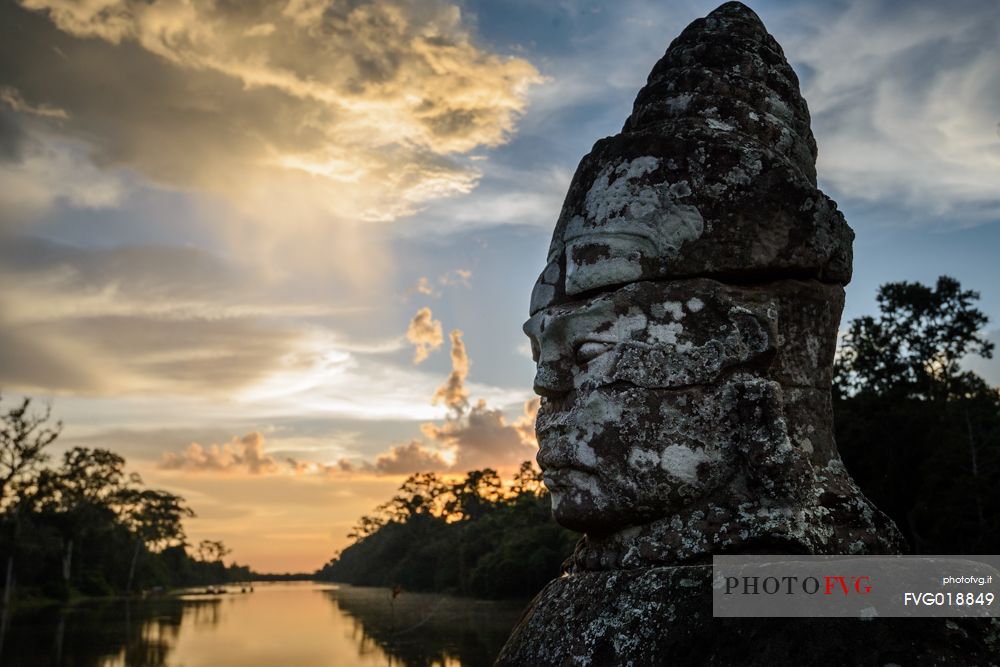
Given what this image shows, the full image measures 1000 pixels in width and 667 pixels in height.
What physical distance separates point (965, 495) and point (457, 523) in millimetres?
54132

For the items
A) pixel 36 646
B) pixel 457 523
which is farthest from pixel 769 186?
pixel 457 523

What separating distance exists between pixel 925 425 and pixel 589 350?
23541 mm

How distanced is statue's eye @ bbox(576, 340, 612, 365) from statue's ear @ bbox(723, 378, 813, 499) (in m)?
0.57

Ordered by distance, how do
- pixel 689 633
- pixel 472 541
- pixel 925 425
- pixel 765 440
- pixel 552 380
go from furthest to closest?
pixel 472 541 < pixel 925 425 < pixel 552 380 < pixel 765 440 < pixel 689 633

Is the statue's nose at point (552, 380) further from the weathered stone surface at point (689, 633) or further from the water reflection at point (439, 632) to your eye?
the water reflection at point (439, 632)

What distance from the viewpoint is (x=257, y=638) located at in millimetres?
27094

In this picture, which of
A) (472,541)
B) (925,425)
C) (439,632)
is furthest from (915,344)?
(472,541)

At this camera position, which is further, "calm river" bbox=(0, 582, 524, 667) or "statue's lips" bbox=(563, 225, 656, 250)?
"calm river" bbox=(0, 582, 524, 667)

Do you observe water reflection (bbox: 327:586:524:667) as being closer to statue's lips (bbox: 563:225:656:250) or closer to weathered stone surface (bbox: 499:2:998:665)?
weathered stone surface (bbox: 499:2:998:665)

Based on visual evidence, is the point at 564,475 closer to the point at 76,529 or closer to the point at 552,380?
the point at 552,380

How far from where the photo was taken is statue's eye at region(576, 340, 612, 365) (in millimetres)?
3627

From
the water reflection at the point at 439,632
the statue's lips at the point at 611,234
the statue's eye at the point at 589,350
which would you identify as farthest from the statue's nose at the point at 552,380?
the water reflection at the point at 439,632

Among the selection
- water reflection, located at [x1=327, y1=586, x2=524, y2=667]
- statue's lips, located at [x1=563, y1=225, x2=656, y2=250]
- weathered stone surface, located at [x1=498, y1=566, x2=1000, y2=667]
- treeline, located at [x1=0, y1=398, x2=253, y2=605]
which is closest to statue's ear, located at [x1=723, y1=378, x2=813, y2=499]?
weathered stone surface, located at [x1=498, y1=566, x2=1000, y2=667]

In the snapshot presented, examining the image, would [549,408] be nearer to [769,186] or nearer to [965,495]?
[769,186]
